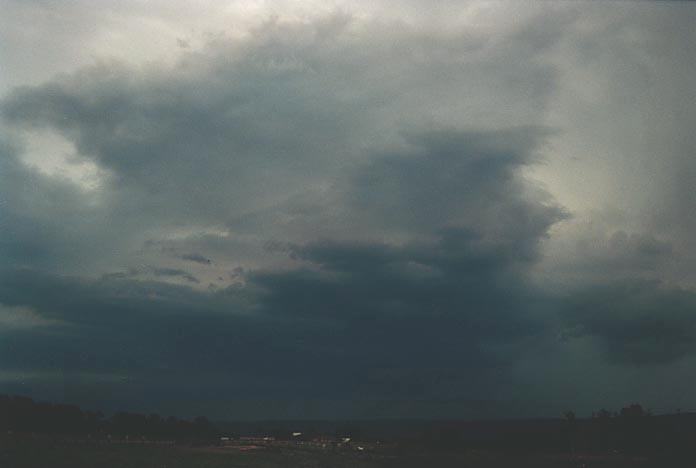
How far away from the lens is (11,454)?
288 ft

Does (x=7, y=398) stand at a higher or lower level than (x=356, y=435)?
higher

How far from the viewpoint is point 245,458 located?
3548 inches

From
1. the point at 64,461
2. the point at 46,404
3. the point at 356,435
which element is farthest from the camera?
the point at 46,404

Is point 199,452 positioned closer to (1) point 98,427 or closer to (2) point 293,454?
(2) point 293,454

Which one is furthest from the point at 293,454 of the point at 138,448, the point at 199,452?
the point at 138,448

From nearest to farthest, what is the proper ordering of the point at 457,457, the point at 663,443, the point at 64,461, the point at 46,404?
the point at 64,461
the point at 457,457
the point at 663,443
the point at 46,404

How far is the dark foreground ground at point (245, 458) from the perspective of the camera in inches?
3317

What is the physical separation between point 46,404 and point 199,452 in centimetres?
7990

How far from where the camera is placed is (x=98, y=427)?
5778 inches

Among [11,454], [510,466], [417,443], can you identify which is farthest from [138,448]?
[510,466]

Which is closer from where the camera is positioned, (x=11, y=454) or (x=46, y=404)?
(x=11, y=454)

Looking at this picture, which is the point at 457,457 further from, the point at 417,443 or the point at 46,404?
the point at 46,404

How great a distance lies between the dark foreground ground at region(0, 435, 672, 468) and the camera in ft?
276

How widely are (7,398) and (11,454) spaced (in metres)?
86.6
